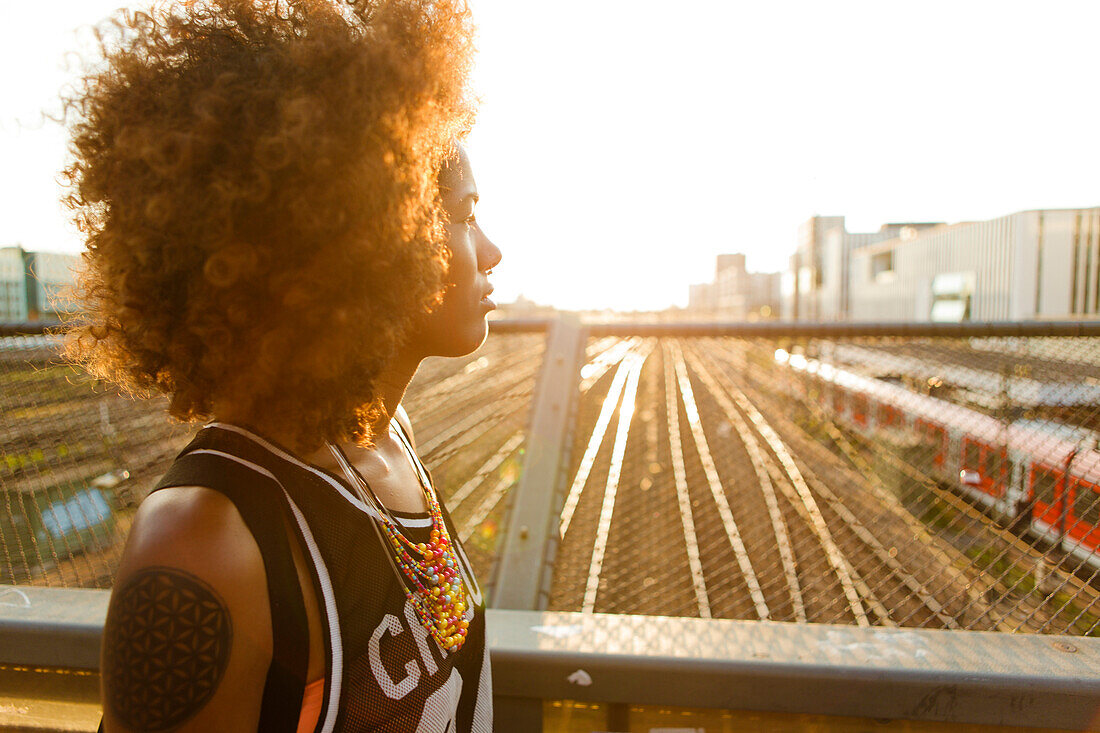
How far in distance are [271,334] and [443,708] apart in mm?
598

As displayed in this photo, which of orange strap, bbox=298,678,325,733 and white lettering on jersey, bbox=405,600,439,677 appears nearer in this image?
orange strap, bbox=298,678,325,733

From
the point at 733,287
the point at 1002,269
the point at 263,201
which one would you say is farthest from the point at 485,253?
the point at 733,287

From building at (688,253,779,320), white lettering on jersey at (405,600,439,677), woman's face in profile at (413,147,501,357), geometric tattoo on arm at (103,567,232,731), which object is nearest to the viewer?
geometric tattoo on arm at (103,567,232,731)

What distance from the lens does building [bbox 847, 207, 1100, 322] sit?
4822cm

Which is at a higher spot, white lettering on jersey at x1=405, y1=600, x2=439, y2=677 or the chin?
the chin

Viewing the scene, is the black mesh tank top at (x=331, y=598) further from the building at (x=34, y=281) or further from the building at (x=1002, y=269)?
the building at (x=1002, y=269)

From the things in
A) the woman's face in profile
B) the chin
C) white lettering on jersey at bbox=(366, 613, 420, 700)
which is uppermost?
the woman's face in profile

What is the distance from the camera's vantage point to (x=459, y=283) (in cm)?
118

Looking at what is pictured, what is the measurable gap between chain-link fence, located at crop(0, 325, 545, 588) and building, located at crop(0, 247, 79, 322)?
0.19m

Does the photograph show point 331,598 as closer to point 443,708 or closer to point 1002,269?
point 443,708

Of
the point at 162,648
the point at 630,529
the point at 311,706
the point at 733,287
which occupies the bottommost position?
the point at 630,529

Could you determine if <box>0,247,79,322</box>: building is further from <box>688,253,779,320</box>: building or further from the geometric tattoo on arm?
<box>688,253,779,320</box>: building

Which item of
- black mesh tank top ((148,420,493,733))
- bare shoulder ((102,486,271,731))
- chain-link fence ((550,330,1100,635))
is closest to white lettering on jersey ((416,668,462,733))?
black mesh tank top ((148,420,493,733))

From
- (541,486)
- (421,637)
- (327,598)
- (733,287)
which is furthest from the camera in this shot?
(733,287)
